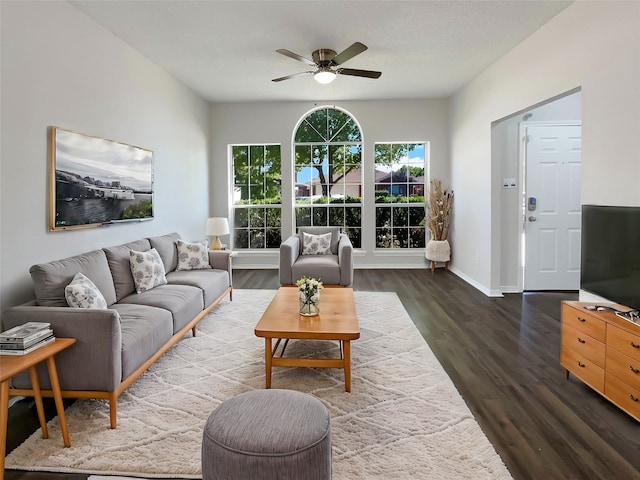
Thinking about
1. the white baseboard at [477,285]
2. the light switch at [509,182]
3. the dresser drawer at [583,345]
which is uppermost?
the light switch at [509,182]

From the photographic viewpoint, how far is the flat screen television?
2.37 meters

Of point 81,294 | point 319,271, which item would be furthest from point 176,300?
point 319,271

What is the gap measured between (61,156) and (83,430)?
6.79 feet

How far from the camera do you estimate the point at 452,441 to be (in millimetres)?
2029

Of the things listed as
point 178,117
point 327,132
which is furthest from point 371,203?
point 178,117

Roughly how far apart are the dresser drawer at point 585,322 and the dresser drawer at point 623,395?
243mm

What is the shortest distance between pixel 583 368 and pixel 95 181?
4107 mm

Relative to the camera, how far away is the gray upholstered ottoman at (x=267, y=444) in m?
1.40

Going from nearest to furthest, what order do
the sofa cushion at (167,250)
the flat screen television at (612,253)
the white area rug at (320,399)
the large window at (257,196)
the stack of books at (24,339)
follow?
the white area rug at (320,399), the stack of books at (24,339), the flat screen television at (612,253), the sofa cushion at (167,250), the large window at (257,196)

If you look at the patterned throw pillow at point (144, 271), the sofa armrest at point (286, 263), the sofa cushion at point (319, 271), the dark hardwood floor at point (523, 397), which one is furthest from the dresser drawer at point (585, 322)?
the patterned throw pillow at point (144, 271)

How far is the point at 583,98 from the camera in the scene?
313cm

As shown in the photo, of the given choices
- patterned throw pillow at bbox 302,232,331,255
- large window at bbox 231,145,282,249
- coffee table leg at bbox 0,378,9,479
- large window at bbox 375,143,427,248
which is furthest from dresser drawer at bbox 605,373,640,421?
large window at bbox 231,145,282,249

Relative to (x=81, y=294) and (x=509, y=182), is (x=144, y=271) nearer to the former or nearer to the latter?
(x=81, y=294)

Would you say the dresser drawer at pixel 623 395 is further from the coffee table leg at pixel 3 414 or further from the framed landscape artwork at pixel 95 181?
the framed landscape artwork at pixel 95 181
